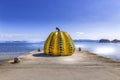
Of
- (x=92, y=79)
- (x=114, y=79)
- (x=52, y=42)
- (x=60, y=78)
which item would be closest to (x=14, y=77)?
(x=60, y=78)

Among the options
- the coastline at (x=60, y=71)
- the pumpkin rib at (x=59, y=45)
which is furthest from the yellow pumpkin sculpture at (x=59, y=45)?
the coastline at (x=60, y=71)

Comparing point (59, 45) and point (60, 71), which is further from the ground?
point (59, 45)

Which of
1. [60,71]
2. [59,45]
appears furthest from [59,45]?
[60,71]

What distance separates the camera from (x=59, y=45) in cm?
2461

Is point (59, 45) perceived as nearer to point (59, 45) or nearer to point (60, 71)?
point (59, 45)

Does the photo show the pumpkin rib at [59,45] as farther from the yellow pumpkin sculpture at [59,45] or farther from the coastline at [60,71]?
the coastline at [60,71]

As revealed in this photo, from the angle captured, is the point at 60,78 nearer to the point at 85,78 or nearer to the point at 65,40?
the point at 85,78

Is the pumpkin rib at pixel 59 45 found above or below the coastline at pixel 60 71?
above

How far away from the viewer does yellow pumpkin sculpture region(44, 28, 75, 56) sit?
24734 mm

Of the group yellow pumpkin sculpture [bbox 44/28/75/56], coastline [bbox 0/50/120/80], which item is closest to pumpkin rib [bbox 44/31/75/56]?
yellow pumpkin sculpture [bbox 44/28/75/56]

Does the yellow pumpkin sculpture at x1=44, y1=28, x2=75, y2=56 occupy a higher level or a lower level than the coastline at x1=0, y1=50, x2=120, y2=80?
higher

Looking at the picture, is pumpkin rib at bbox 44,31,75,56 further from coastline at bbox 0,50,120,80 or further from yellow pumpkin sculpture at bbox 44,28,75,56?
coastline at bbox 0,50,120,80

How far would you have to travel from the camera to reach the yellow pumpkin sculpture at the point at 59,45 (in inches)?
974

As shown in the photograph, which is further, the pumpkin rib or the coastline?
the pumpkin rib
